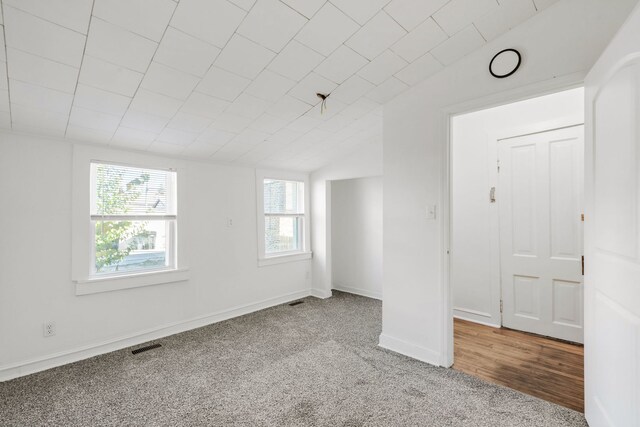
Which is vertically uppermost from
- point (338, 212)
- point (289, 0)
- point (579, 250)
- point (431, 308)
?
point (289, 0)

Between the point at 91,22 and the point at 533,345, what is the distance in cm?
410

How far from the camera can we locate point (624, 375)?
1358 millimetres

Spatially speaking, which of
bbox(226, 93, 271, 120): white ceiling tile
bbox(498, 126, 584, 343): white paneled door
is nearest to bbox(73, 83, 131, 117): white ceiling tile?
bbox(226, 93, 271, 120): white ceiling tile

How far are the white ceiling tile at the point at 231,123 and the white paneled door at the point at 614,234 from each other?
2.46 metres

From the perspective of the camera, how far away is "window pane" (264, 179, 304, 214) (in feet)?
14.5

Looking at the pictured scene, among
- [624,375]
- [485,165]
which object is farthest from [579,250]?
[624,375]

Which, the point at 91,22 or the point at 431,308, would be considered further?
the point at 431,308

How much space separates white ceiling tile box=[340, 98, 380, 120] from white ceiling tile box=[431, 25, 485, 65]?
0.70m

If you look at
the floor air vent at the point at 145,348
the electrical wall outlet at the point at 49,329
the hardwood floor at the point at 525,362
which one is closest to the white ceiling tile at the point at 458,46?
the hardwood floor at the point at 525,362

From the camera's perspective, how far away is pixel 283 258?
445 centimetres

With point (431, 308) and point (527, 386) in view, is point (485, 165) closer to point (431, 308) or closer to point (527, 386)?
point (431, 308)

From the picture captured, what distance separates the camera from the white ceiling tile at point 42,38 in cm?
146

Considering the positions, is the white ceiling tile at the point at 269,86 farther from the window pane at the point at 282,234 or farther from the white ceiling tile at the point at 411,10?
the window pane at the point at 282,234

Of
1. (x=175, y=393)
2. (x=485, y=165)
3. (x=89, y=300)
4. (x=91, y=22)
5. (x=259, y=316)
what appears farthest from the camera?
(x=259, y=316)
